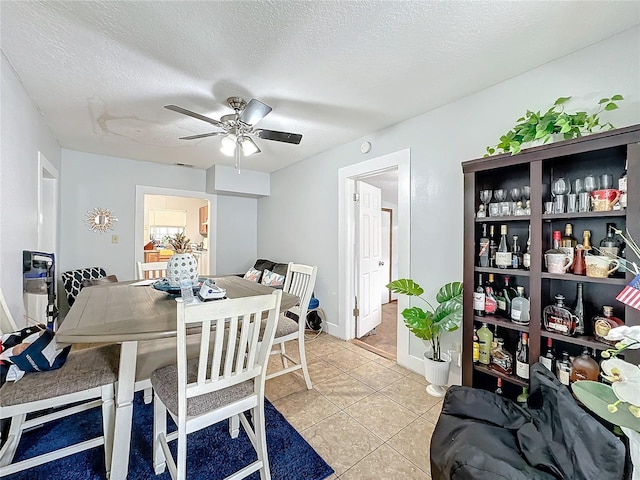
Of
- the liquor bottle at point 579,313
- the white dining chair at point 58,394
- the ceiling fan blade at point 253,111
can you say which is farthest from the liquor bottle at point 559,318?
the white dining chair at point 58,394

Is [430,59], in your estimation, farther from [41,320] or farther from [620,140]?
[41,320]

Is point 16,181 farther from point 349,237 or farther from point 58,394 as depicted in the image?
point 349,237

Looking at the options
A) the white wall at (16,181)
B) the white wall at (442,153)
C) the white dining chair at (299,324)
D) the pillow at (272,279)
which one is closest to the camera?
the white wall at (442,153)

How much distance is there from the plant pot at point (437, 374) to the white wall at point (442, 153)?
9.4 inches

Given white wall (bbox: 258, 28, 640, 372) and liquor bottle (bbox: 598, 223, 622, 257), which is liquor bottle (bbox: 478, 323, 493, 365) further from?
liquor bottle (bbox: 598, 223, 622, 257)

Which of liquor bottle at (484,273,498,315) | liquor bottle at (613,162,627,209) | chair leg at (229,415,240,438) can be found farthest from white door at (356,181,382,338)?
liquor bottle at (613,162,627,209)

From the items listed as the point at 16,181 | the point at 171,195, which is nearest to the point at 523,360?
the point at 16,181

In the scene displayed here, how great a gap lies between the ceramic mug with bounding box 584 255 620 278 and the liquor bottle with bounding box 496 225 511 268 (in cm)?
37

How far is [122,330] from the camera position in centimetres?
119

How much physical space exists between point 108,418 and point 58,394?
27 centimetres

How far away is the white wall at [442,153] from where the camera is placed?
1568 mm

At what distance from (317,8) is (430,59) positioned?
0.81 meters

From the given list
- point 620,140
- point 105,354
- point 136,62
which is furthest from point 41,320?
point 620,140

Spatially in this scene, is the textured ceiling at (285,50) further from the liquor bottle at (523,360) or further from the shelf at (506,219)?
the liquor bottle at (523,360)
